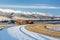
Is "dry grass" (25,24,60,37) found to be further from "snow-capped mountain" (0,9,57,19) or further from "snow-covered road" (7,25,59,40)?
"snow-capped mountain" (0,9,57,19)

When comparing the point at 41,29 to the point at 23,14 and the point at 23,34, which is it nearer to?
the point at 23,34

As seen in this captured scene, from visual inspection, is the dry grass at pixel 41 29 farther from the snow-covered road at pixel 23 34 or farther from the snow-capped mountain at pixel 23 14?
the snow-capped mountain at pixel 23 14

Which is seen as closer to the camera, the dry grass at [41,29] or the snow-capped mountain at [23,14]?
the dry grass at [41,29]

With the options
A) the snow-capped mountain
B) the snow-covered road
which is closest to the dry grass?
the snow-covered road

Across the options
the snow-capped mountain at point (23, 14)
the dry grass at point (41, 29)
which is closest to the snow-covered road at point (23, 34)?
the dry grass at point (41, 29)

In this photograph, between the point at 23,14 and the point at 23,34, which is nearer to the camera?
the point at 23,34

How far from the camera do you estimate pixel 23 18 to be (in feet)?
8.86

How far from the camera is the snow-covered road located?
2.34 meters

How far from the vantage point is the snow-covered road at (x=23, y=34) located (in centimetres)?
234

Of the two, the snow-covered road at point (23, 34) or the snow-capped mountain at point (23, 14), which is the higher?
the snow-capped mountain at point (23, 14)

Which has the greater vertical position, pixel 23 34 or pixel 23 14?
pixel 23 14

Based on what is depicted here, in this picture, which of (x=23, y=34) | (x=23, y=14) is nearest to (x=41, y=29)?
(x=23, y=34)

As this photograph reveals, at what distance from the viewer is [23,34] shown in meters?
2.46

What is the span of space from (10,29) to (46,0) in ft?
2.51
